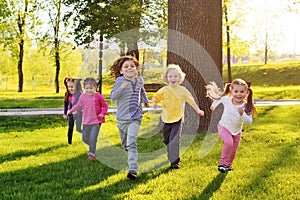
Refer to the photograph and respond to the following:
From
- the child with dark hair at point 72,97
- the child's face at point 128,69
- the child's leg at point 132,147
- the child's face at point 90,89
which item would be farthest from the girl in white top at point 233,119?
the child with dark hair at point 72,97

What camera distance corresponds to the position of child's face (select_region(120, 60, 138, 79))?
18.4 feet

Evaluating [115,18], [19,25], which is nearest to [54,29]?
[19,25]

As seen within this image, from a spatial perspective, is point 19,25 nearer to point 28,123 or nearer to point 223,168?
point 28,123

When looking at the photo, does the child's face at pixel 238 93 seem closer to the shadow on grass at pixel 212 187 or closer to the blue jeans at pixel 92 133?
the shadow on grass at pixel 212 187

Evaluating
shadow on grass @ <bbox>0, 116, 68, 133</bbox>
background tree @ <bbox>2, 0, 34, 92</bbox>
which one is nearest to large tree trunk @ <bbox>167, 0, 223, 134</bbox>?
shadow on grass @ <bbox>0, 116, 68, 133</bbox>

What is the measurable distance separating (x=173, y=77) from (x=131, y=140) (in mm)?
1185

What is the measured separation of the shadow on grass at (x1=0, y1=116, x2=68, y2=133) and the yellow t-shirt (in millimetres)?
5650

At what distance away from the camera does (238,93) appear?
5.57 metres

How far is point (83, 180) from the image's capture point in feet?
17.0

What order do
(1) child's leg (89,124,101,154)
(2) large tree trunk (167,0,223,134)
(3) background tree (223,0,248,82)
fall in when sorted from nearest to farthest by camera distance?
(1) child's leg (89,124,101,154) → (2) large tree trunk (167,0,223,134) → (3) background tree (223,0,248,82)

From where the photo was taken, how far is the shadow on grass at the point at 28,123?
10664 mm

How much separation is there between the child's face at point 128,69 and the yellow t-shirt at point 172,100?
0.60 metres

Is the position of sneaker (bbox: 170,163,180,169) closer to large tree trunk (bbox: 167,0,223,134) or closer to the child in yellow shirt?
the child in yellow shirt

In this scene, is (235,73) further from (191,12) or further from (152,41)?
(191,12)
